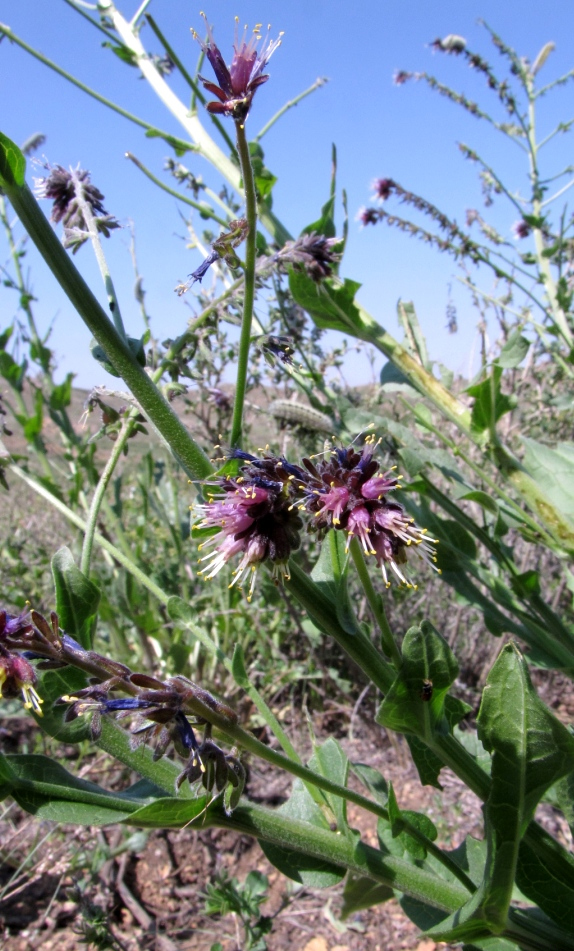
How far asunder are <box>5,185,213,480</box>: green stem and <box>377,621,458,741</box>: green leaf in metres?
0.49

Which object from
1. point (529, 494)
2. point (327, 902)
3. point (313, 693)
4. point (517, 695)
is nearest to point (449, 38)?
point (529, 494)

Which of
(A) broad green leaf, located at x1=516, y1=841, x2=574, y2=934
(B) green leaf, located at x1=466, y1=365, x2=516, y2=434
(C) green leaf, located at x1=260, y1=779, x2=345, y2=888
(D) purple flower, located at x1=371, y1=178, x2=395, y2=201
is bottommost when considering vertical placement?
(A) broad green leaf, located at x1=516, y1=841, x2=574, y2=934

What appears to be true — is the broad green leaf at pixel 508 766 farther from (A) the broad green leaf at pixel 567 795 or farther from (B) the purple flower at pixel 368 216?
(B) the purple flower at pixel 368 216

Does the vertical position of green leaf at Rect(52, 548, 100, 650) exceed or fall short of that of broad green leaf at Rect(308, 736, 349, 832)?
it exceeds it

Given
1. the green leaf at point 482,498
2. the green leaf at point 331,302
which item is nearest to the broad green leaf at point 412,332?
the green leaf at point 331,302

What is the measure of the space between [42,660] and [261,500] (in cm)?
46

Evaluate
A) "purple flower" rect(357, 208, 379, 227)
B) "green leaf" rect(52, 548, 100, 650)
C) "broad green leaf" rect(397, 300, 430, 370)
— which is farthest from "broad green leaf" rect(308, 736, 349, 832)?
"purple flower" rect(357, 208, 379, 227)

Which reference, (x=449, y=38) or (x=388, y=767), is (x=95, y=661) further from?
(x=449, y=38)

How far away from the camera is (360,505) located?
1.22 metres

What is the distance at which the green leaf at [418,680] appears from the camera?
3.75 ft

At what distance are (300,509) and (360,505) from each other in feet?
0.36

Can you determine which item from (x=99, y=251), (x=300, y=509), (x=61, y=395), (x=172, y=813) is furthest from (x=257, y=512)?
(x=61, y=395)

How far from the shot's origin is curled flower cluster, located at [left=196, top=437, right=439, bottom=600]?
1204 millimetres

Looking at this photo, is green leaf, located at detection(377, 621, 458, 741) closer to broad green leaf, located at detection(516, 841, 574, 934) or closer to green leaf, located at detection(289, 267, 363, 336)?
broad green leaf, located at detection(516, 841, 574, 934)
